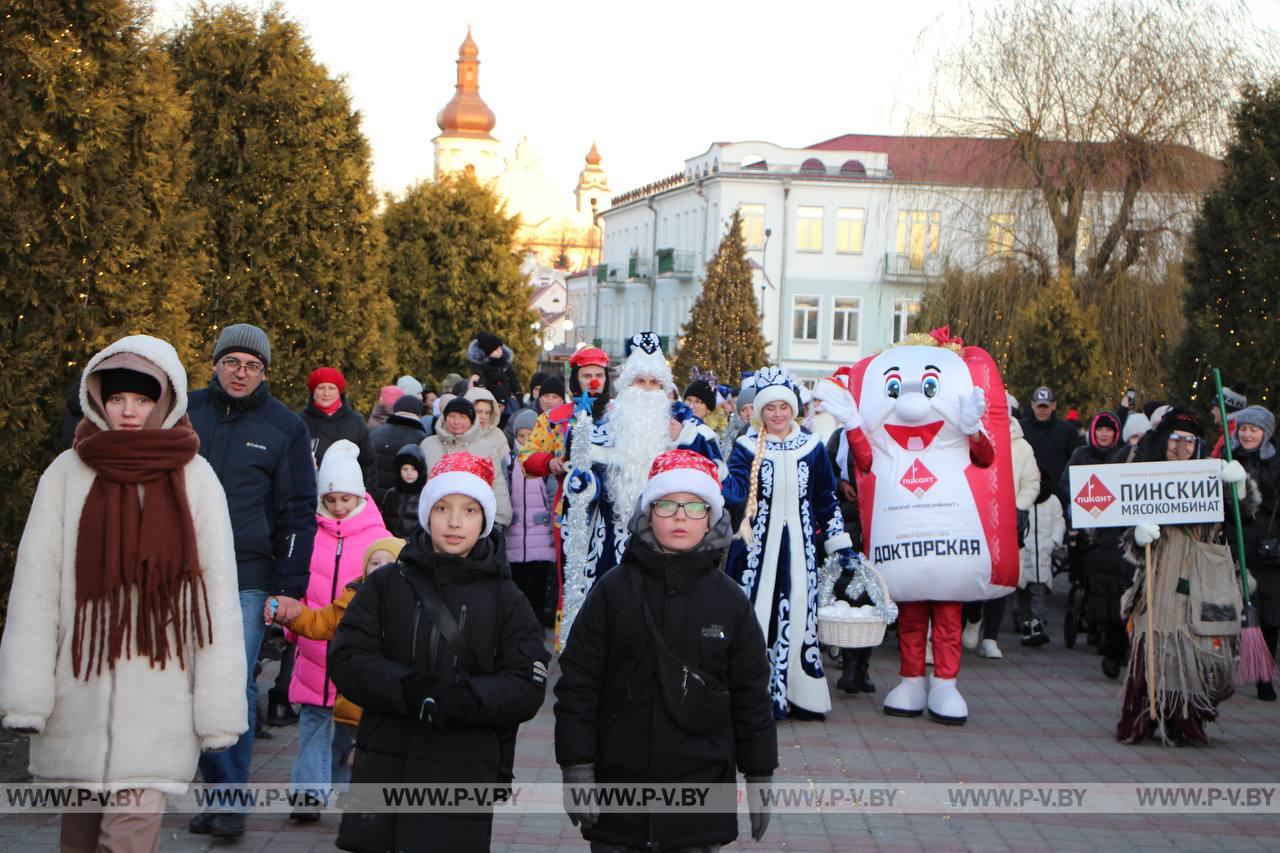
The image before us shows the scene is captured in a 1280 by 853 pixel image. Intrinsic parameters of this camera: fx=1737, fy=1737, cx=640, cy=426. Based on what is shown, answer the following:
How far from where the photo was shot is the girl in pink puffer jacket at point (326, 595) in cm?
700

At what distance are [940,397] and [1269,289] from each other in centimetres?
483

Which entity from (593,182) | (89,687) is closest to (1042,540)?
(89,687)

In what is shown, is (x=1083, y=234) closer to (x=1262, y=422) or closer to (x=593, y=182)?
(x=1262, y=422)

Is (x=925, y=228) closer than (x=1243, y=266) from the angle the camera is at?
No

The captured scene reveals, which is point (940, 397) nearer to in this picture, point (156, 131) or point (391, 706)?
point (156, 131)

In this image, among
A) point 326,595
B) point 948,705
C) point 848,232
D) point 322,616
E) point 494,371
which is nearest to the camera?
point 322,616

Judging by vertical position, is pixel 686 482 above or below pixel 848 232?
below

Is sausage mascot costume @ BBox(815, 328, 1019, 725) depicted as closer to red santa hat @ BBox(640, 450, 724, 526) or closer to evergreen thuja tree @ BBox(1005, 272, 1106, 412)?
red santa hat @ BBox(640, 450, 724, 526)

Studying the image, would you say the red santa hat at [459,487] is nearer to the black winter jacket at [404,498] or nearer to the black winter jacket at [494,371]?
the black winter jacket at [404,498]

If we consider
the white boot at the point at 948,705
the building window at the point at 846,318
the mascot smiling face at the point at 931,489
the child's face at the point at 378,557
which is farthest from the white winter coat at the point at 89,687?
the building window at the point at 846,318

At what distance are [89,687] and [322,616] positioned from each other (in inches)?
65.9

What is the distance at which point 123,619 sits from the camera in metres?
5.09

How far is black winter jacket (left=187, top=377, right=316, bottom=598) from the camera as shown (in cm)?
686

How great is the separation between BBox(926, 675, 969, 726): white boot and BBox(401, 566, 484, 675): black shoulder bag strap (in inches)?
215
